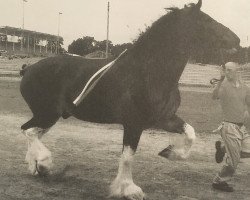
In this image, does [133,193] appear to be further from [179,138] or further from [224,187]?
[224,187]

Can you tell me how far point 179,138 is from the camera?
7.04 m

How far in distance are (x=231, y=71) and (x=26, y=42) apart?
250 feet

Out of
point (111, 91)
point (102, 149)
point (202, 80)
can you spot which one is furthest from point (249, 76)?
point (111, 91)

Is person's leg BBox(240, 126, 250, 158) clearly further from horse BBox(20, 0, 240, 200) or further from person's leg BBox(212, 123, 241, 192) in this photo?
horse BBox(20, 0, 240, 200)

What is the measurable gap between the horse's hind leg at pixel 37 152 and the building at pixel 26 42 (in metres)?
65.5

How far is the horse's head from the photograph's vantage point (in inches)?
252

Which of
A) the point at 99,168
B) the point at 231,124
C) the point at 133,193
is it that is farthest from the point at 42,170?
the point at 231,124

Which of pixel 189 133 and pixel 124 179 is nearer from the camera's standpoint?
pixel 124 179

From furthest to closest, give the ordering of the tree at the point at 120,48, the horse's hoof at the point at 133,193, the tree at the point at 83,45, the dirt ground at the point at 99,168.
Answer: the tree at the point at 83,45 → the tree at the point at 120,48 → the dirt ground at the point at 99,168 → the horse's hoof at the point at 133,193

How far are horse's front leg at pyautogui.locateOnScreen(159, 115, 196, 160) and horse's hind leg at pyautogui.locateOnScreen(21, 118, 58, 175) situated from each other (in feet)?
5.71

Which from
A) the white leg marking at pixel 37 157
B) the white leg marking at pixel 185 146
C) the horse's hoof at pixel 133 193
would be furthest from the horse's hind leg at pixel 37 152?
the white leg marking at pixel 185 146

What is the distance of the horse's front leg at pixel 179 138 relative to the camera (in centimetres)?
686

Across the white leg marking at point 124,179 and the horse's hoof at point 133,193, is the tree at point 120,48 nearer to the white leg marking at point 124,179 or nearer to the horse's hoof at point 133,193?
the white leg marking at point 124,179

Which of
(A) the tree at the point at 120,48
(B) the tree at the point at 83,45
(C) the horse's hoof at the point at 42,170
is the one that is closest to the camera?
(A) the tree at the point at 120,48
